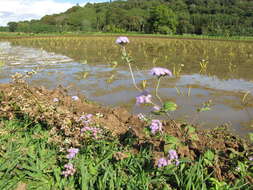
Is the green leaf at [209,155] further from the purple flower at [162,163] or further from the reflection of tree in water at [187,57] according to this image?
the reflection of tree in water at [187,57]

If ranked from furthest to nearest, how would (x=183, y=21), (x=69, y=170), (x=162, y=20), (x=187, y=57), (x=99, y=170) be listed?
1. (x=183, y=21)
2. (x=162, y=20)
3. (x=187, y=57)
4. (x=99, y=170)
5. (x=69, y=170)

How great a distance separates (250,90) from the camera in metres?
5.01

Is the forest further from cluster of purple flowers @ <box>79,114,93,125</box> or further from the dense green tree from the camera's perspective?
cluster of purple flowers @ <box>79,114,93,125</box>

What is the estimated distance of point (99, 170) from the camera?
194cm

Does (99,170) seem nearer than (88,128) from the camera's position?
Yes

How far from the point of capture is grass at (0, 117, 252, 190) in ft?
5.73

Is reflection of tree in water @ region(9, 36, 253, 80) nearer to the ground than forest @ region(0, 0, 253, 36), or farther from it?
nearer to the ground

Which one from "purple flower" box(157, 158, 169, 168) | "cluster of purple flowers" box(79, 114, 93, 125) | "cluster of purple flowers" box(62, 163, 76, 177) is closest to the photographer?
"purple flower" box(157, 158, 169, 168)

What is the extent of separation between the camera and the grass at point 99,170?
175 centimetres

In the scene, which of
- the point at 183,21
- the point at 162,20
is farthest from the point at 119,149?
the point at 183,21

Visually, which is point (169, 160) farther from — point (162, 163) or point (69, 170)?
point (69, 170)

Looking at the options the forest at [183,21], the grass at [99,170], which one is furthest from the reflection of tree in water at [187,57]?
the forest at [183,21]

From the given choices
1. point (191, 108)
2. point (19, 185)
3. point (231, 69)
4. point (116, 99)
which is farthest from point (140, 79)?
point (19, 185)

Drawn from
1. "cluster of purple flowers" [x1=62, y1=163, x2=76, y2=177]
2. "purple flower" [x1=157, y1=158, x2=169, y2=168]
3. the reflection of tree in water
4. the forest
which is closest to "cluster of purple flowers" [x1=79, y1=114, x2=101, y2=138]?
"cluster of purple flowers" [x1=62, y1=163, x2=76, y2=177]
